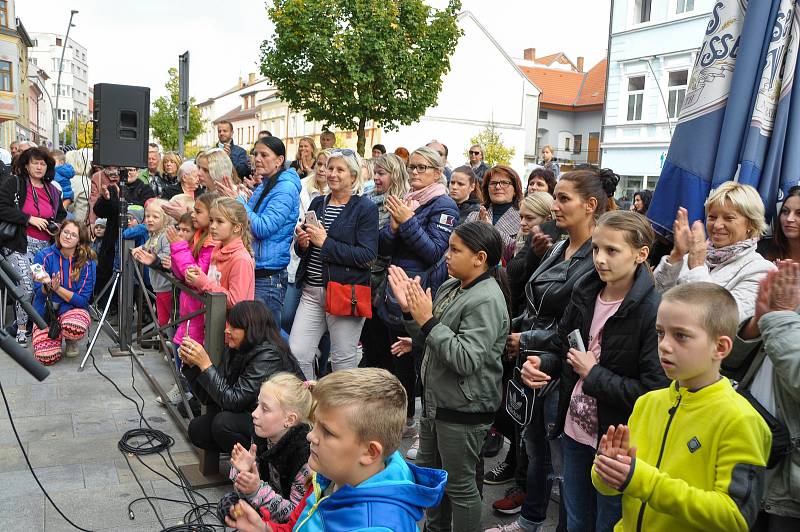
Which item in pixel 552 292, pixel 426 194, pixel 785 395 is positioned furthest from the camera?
pixel 426 194

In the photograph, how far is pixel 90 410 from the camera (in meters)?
5.65

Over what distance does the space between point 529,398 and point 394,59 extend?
20.8 m

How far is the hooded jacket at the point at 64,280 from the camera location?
7320 millimetres

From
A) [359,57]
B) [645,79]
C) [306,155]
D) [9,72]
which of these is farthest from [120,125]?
[9,72]

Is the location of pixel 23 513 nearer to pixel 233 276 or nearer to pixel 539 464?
pixel 233 276

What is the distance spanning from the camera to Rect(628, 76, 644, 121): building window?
89.6 ft

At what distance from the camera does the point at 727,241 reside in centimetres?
317

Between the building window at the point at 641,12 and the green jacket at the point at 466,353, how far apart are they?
27.1 m

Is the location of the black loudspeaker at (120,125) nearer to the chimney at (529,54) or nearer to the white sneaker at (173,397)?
the white sneaker at (173,397)

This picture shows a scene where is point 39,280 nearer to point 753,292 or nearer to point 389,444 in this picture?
point 389,444

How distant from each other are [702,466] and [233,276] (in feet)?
11.6

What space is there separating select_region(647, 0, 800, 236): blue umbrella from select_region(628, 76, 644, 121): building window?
25529 millimetres

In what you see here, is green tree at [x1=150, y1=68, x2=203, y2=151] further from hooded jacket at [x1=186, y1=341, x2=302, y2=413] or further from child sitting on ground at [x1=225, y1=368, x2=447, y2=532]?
child sitting on ground at [x1=225, y1=368, x2=447, y2=532]

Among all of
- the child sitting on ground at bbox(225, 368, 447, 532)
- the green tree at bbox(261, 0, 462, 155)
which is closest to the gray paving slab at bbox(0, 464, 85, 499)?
the child sitting on ground at bbox(225, 368, 447, 532)
